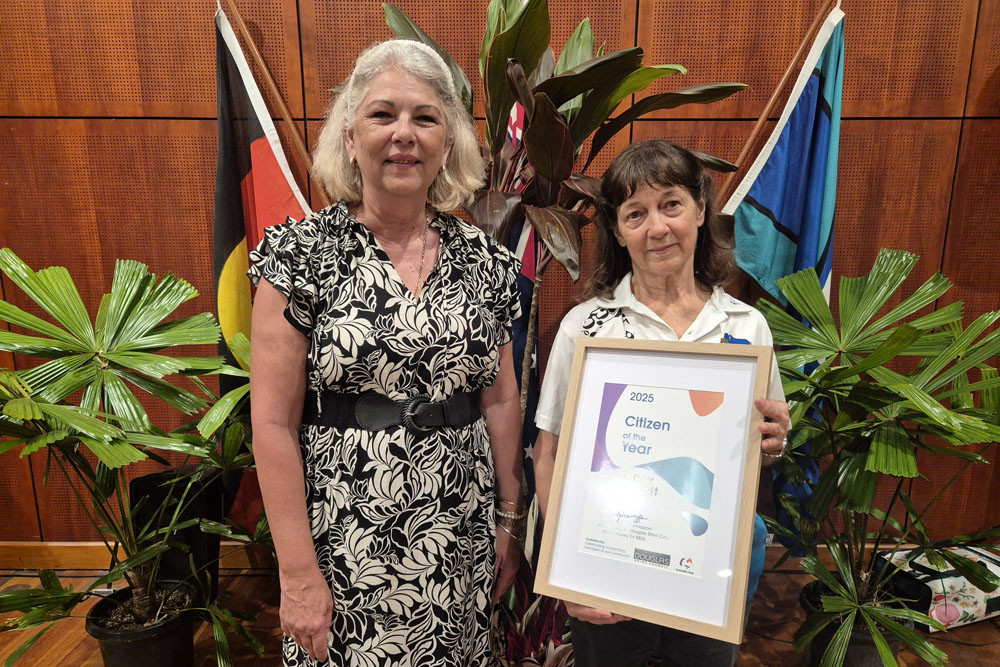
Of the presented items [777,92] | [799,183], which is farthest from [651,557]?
[777,92]

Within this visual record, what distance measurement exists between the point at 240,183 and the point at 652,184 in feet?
5.70

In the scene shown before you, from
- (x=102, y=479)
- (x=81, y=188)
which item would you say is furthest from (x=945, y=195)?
(x=81, y=188)

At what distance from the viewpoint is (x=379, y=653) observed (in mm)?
1064

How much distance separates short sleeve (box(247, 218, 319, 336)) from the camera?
97 cm

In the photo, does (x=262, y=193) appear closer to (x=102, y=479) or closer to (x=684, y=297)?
(x=102, y=479)

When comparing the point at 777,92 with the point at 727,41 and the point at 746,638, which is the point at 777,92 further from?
the point at 746,638

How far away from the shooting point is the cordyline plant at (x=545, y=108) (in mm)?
1384

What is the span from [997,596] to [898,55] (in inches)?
86.2

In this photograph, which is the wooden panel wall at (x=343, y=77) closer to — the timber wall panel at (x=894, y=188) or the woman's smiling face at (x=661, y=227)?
the timber wall panel at (x=894, y=188)

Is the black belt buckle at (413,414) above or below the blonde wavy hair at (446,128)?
below

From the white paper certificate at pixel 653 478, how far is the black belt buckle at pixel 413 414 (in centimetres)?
34

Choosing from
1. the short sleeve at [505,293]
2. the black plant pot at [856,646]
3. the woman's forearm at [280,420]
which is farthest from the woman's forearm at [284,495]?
the black plant pot at [856,646]

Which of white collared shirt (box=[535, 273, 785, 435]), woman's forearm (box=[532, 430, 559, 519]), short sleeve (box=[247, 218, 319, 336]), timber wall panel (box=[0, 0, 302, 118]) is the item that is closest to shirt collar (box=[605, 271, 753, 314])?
white collared shirt (box=[535, 273, 785, 435])

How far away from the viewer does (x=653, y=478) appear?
100cm
